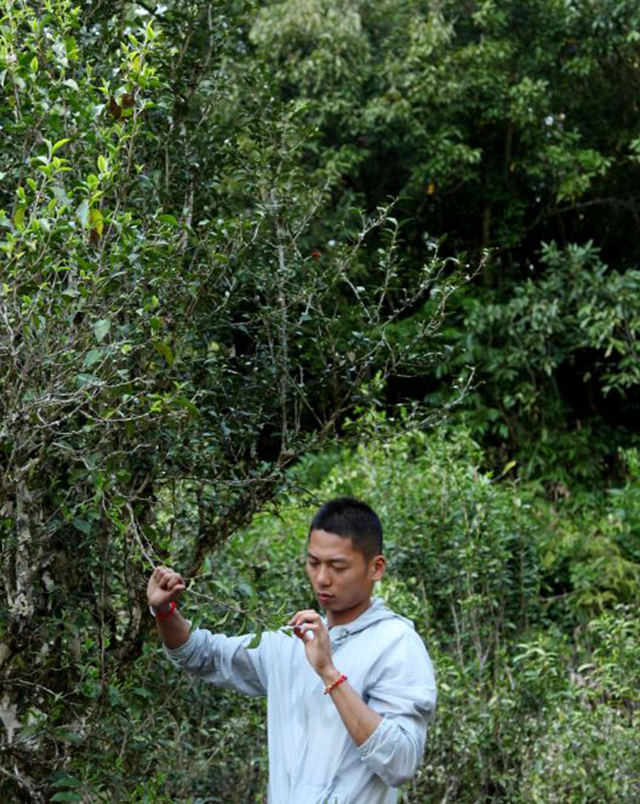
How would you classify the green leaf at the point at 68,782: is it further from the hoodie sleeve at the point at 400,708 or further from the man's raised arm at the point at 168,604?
the hoodie sleeve at the point at 400,708

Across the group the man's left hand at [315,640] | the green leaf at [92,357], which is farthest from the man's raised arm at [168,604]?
the green leaf at [92,357]

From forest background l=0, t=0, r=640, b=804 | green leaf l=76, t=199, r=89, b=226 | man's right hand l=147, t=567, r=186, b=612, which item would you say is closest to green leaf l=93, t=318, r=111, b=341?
forest background l=0, t=0, r=640, b=804

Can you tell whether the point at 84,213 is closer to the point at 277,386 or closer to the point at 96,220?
the point at 96,220

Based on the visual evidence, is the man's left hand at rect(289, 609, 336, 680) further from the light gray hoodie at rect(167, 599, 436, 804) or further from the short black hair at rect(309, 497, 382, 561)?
the short black hair at rect(309, 497, 382, 561)

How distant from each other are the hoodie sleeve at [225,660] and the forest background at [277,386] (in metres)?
0.11

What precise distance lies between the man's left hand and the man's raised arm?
0.90 ft

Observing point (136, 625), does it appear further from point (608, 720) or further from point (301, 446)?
point (608, 720)

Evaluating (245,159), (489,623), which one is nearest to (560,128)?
(489,623)

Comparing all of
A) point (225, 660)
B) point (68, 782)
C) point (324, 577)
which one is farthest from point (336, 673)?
point (68, 782)

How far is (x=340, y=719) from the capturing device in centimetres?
252

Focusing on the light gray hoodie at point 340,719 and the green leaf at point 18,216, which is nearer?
the green leaf at point 18,216

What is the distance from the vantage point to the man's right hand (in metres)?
2.56

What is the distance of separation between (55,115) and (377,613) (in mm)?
1253

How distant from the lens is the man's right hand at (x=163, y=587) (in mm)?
2559
